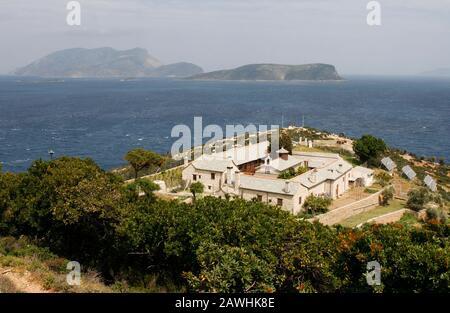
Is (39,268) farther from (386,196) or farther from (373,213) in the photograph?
(386,196)

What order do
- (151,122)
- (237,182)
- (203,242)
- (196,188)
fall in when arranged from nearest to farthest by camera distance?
(203,242)
(237,182)
(196,188)
(151,122)

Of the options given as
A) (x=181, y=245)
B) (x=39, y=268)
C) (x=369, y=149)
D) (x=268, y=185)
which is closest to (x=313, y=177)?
(x=268, y=185)

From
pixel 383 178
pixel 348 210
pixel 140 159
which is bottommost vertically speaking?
pixel 348 210

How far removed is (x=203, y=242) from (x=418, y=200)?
1085 inches

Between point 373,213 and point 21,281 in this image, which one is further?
point 373,213

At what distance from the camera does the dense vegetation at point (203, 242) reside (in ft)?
52.0

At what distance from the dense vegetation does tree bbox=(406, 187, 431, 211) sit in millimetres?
14835

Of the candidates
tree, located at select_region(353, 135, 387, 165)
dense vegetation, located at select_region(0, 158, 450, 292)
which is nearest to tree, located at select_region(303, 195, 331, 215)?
dense vegetation, located at select_region(0, 158, 450, 292)

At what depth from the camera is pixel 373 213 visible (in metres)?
38.4

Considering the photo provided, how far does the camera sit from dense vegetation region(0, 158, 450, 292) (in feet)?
52.0

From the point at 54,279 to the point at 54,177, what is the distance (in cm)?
938

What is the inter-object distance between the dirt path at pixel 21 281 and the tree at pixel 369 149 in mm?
45377

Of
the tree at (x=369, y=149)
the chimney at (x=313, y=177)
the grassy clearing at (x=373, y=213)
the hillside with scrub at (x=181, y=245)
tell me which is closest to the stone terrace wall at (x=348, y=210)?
the grassy clearing at (x=373, y=213)
